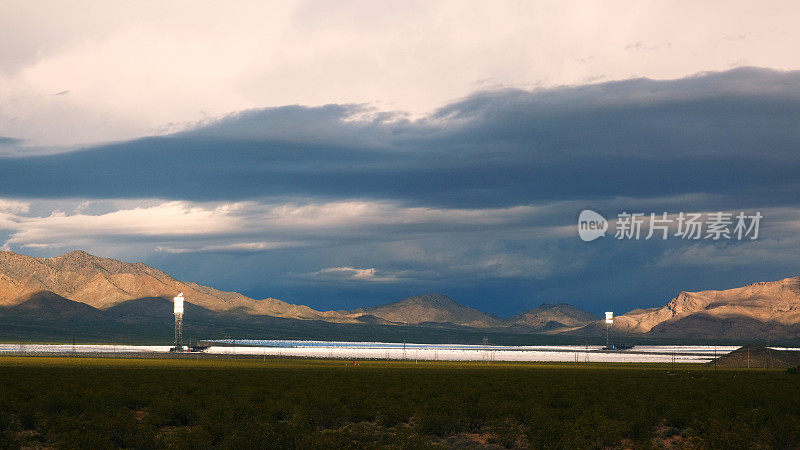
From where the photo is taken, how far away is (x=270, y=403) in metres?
43.9

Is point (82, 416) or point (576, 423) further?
point (82, 416)

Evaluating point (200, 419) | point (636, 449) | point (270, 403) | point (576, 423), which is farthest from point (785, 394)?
point (200, 419)

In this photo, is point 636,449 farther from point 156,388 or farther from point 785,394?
point 156,388

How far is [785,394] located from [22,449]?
4817 centimetres

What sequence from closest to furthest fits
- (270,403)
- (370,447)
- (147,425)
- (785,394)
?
(370,447)
(147,425)
(270,403)
(785,394)

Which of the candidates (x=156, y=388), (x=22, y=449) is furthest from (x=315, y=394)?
(x=22, y=449)

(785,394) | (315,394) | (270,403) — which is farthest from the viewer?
(785,394)

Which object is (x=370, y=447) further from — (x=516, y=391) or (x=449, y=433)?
(x=516, y=391)

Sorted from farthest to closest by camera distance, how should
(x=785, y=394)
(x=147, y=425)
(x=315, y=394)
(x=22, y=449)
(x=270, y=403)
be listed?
(x=785, y=394)
(x=315, y=394)
(x=270, y=403)
(x=147, y=425)
(x=22, y=449)

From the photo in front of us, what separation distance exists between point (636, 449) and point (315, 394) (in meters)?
25.5

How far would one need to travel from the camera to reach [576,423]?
1400 inches

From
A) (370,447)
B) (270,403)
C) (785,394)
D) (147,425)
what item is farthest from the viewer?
(785,394)

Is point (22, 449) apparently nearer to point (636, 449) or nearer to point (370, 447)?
point (370, 447)

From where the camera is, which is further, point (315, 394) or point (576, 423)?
point (315, 394)
